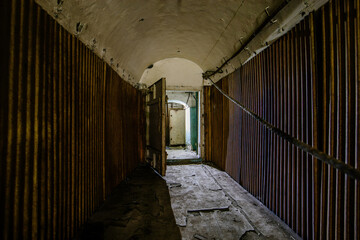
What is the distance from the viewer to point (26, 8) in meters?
1.36

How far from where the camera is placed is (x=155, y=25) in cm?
361

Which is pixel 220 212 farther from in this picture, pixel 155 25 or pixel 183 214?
pixel 155 25

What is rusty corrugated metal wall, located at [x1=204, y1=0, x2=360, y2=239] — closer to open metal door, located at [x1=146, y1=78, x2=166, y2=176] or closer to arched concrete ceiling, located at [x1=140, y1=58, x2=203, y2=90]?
open metal door, located at [x1=146, y1=78, x2=166, y2=176]

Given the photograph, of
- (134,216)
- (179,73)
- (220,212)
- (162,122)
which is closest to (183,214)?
(220,212)

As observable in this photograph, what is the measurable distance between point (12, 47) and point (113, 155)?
93.8 inches

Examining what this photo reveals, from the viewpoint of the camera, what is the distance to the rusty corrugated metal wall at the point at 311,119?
1.44 meters

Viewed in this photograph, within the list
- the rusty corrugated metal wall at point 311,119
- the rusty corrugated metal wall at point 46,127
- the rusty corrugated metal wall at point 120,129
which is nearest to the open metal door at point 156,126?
the rusty corrugated metal wall at point 120,129

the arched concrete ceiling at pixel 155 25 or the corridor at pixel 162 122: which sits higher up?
the arched concrete ceiling at pixel 155 25

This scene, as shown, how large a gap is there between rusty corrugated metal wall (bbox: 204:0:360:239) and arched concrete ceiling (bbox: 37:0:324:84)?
52 centimetres

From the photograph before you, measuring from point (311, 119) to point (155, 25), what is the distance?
3244 mm

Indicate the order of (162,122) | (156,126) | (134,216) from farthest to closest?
(156,126) → (162,122) → (134,216)

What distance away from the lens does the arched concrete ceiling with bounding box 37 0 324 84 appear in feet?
7.00

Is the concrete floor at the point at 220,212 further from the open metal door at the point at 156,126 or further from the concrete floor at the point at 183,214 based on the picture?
the open metal door at the point at 156,126

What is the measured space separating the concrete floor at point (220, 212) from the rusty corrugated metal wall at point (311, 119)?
0.59ft
